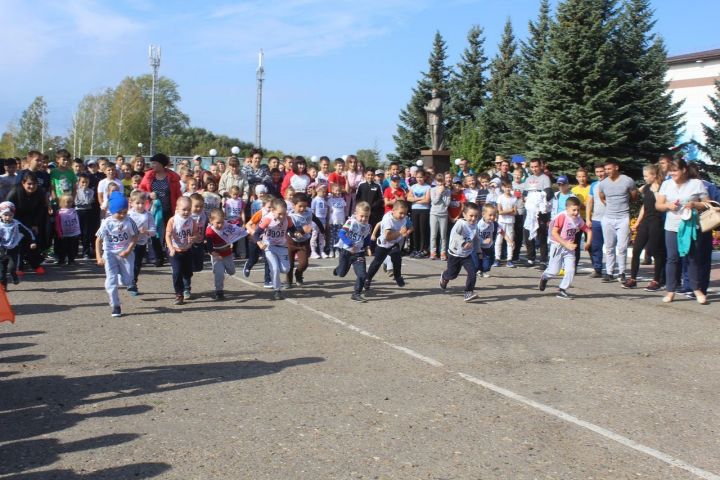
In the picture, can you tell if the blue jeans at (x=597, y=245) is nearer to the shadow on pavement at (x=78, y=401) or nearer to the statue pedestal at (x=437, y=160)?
the shadow on pavement at (x=78, y=401)

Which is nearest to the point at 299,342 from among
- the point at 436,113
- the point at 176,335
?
the point at 176,335

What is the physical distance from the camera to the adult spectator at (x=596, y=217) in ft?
41.3

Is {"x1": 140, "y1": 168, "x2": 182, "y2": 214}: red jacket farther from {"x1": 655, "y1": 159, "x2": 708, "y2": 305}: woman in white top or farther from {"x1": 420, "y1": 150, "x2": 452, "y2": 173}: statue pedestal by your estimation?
{"x1": 420, "y1": 150, "x2": 452, "y2": 173}: statue pedestal

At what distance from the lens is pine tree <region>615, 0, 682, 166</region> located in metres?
29.2

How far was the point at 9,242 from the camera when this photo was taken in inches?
421

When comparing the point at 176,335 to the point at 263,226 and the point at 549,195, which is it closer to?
the point at 263,226

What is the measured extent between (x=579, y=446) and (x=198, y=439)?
2.51 meters

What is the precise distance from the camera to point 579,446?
461 cm

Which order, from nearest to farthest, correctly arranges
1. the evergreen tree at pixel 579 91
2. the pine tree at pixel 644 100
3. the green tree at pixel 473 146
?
the evergreen tree at pixel 579 91, the pine tree at pixel 644 100, the green tree at pixel 473 146

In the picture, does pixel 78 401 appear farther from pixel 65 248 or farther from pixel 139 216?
pixel 65 248

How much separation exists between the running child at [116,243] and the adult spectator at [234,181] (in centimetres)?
553

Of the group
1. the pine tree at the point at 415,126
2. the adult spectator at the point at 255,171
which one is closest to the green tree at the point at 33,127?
the pine tree at the point at 415,126

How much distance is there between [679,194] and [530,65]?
2890 cm

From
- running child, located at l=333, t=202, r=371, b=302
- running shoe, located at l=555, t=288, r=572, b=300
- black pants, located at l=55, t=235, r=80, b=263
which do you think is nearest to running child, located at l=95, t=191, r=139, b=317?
running child, located at l=333, t=202, r=371, b=302
